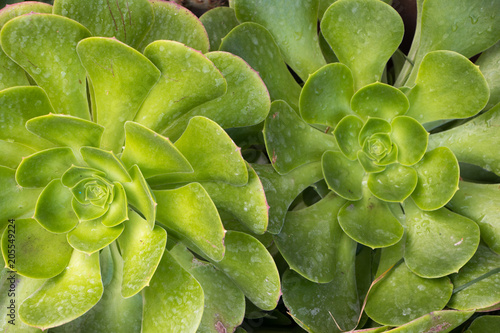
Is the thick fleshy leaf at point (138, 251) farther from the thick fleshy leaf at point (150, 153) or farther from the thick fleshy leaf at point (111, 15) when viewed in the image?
the thick fleshy leaf at point (111, 15)

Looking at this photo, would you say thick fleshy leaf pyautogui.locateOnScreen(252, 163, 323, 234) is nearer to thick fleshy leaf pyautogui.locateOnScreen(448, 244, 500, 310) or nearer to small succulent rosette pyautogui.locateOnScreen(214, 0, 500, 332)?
small succulent rosette pyautogui.locateOnScreen(214, 0, 500, 332)

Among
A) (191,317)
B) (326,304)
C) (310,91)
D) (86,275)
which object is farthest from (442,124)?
(86,275)

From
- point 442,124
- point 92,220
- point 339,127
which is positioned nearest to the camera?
point 92,220

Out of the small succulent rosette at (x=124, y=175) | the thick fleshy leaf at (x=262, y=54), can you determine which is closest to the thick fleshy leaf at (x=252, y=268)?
the small succulent rosette at (x=124, y=175)

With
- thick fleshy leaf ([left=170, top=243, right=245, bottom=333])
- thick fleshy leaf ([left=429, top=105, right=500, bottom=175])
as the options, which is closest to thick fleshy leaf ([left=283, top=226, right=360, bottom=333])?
thick fleshy leaf ([left=170, top=243, right=245, bottom=333])

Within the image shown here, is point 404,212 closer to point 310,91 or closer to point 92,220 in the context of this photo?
point 310,91

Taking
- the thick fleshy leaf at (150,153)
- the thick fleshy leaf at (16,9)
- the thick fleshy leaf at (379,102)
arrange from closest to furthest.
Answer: the thick fleshy leaf at (150,153) → the thick fleshy leaf at (16,9) → the thick fleshy leaf at (379,102)
